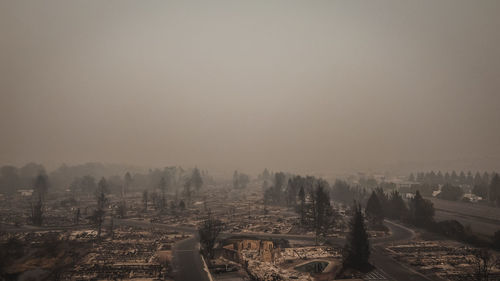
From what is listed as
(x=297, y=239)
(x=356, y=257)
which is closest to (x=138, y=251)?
(x=297, y=239)

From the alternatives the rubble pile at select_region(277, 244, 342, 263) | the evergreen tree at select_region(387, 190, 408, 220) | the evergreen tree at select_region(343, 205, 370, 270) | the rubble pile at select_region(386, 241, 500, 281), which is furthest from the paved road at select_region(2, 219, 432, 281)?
the evergreen tree at select_region(387, 190, 408, 220)

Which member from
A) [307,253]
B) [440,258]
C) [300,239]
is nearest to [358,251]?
[307,253]

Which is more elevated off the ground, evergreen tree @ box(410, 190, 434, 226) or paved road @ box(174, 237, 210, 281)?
evergreen tree @ box(410, 190, 434, 226)

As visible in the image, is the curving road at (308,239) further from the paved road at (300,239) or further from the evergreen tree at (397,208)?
the evergreen tree at (397,208)

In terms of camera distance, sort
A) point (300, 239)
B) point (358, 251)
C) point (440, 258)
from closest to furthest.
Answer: point (358, 251) < point (440, 258) < point (300, 239)

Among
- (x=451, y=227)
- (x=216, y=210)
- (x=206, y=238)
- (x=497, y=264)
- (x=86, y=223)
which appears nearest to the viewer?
(x=497, y=264)

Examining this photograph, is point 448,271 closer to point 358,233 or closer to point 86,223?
point 358,233

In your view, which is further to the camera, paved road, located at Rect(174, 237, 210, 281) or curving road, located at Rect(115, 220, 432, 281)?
curving road, located at Rect(115, 220, 432, 281)

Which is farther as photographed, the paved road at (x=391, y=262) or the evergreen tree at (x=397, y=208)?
the evergreen tree at (x=397, y=208)

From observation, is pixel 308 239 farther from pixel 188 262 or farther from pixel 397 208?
pixel 397 208

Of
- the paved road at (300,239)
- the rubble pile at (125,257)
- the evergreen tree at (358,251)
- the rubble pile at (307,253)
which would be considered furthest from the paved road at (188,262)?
the evergreen tree at (358,251)

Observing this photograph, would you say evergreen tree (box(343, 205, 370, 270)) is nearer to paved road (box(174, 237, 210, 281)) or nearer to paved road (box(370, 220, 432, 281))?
paved road (box(370, 220, 432, 281))
